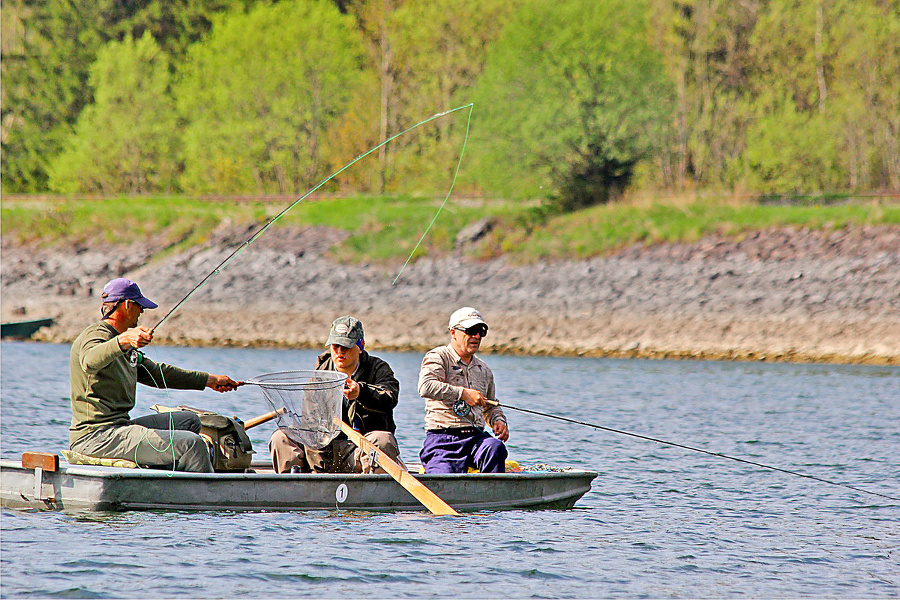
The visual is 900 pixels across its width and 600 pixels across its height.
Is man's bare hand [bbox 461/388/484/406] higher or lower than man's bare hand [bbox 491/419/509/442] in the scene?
higher

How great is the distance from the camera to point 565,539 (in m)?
8.61

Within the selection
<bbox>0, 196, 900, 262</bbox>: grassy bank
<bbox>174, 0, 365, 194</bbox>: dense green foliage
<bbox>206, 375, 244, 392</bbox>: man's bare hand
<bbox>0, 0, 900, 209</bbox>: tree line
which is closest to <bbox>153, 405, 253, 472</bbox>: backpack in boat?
<bbox>206, 375, 244, 392</bbox>: man's bare hand

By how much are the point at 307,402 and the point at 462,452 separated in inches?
56.8

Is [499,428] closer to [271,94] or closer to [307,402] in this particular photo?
[307,402]

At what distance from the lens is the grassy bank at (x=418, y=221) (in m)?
33.9

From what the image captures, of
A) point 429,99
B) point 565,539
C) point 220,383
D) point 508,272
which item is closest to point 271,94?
point 429,99

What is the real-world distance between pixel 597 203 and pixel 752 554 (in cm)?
2970

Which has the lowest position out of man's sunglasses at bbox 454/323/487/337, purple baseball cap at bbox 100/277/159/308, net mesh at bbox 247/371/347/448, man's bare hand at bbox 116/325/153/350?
net mesh at bbox 247/371/347/448

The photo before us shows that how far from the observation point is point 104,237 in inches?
1497

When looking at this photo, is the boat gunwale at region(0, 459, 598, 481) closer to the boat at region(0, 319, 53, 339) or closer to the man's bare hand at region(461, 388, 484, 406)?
the man's bare hand at region(461, 388, 484, 406)

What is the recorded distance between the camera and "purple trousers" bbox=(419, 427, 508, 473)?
927 centimetres

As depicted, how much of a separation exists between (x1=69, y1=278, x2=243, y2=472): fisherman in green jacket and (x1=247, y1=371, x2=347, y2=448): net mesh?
1.27 feet

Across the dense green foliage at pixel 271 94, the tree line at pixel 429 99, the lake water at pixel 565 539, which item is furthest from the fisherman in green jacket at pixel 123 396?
the dense green foliage at pixel 271 94

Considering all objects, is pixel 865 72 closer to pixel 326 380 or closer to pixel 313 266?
pixel 313 266
